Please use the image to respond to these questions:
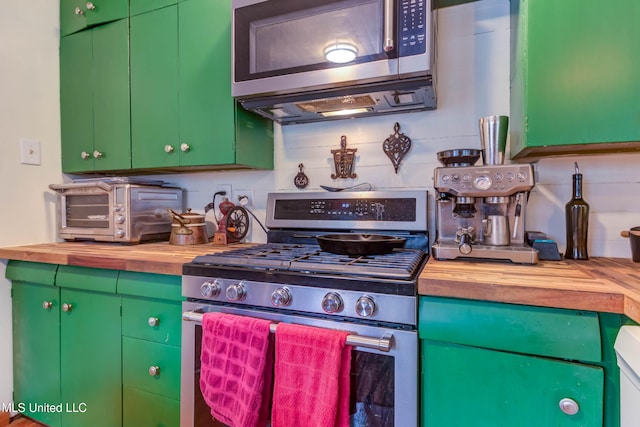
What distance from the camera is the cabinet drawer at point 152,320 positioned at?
4.17 ft

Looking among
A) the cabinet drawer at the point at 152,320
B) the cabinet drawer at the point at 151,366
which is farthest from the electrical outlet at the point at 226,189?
the cabinet drawer at the point at 151,366

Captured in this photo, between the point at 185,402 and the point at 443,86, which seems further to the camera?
the point at 443,86

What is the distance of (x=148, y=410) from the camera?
1.34m

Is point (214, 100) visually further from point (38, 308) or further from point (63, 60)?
point (38, 308)

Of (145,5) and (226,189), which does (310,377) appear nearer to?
(226,189)

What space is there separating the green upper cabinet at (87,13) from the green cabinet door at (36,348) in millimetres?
1407

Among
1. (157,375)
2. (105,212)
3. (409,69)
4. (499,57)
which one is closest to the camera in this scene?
(409,69)

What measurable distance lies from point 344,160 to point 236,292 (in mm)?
848

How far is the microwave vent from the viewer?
1.41 meters

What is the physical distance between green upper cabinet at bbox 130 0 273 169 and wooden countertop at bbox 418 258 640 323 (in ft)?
3.50

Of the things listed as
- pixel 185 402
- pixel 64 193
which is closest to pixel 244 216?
pixel 185 402

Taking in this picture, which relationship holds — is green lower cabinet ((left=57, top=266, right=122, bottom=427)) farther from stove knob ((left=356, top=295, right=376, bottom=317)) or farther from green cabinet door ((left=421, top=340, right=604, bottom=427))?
green cabinet door ((left=421, top=340, right=604, bottom=427))

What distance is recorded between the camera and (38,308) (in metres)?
1.64

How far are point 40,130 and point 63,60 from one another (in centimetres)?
44
